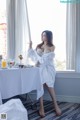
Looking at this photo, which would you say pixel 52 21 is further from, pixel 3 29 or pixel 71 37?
pixel 3 29

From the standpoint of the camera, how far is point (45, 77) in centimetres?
369

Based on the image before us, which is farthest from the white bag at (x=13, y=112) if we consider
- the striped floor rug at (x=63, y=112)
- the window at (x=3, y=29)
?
the window at (x=3, y=29)

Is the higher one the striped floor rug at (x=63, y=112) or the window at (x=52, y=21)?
the window at (x=52, y=21)

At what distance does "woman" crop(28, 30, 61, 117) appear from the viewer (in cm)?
366

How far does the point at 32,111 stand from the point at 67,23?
1.70 meters

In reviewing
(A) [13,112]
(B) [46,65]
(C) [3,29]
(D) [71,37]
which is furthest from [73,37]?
(A) [13,112]

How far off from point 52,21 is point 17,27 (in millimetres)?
662

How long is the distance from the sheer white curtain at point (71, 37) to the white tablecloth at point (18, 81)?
3.57 ft

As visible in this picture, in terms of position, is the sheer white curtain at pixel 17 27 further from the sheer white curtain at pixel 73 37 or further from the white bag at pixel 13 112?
the white bag at pixel 13 112

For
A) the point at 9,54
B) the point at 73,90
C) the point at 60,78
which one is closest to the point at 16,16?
the point at 9,54

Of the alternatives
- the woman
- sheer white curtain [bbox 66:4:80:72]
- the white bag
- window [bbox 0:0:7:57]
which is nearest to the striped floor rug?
the woman

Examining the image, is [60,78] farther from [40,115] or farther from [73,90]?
[40,115]

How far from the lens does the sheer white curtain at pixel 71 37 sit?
169 inches

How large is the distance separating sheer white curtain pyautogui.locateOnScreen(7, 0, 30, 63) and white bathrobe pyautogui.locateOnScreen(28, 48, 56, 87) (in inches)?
27.0
